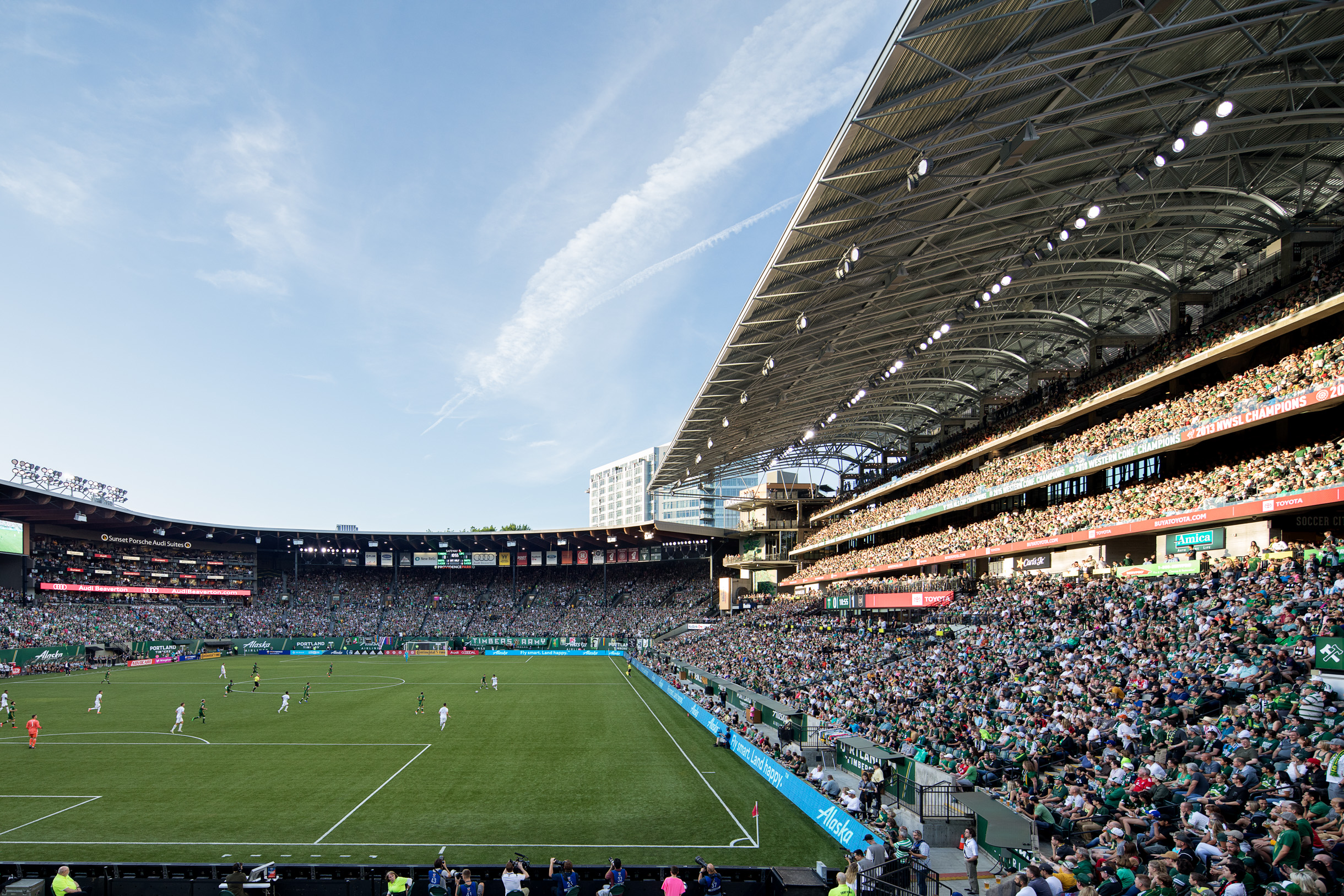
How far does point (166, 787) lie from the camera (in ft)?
75.7

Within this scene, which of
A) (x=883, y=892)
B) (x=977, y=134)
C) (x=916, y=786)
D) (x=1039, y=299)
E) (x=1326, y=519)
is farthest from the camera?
(x=1039, y=299)

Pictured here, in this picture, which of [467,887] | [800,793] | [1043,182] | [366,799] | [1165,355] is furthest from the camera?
[1165,355]

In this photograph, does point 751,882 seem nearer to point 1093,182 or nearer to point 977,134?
point 977,134

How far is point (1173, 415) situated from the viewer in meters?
30.1

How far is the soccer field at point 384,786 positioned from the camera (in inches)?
698

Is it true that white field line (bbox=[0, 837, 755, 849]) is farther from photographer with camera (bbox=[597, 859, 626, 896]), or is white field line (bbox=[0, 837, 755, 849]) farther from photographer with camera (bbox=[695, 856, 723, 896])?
photographer with camera (bbox=[695, 856, 723, 896])

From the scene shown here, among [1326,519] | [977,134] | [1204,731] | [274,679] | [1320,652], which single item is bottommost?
[274,679]

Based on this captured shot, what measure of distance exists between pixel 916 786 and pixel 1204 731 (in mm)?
5743

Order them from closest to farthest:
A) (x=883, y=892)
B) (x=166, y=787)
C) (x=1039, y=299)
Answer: (x=883, y=892) < (x=166, y=787) < (x=1039, y=299)

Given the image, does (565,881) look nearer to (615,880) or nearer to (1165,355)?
(615,880)

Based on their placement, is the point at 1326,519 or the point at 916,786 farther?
the point at 1326,519

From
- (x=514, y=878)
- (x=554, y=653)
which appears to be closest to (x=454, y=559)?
(x=554, y=653)

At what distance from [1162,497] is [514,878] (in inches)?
1051

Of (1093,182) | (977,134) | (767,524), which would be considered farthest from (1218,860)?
(767,524)
